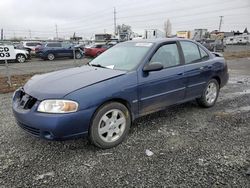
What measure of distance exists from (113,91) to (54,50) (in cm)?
1936

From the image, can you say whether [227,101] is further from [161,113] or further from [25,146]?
[25,146]

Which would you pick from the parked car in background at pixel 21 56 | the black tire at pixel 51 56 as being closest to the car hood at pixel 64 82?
the parked car in background at pixel 21 56

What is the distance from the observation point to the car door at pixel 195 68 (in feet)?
15.8

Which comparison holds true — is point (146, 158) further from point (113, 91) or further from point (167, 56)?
point (167, 56)

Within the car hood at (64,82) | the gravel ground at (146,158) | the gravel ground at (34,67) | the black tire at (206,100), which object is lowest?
the gravel ground at (34,67)

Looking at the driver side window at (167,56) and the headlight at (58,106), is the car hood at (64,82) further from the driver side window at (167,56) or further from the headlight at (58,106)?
the driver side window at (167,56)

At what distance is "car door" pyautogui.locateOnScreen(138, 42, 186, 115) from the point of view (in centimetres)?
397

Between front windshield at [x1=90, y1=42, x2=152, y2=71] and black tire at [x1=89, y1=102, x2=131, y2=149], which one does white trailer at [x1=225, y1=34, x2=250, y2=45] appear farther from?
black tire at [x1=89, y1=102, x2=131, y2=149]

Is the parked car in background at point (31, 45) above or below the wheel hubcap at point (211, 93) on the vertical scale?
above

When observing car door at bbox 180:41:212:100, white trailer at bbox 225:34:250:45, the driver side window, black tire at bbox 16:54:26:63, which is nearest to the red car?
black tire at bbox 16:54:26:63

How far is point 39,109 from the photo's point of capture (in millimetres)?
3217

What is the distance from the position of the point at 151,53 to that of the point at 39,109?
6.63 ft

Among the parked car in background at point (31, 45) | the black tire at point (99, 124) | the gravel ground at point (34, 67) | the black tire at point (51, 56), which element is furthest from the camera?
the parked car in background at point (31, 45)

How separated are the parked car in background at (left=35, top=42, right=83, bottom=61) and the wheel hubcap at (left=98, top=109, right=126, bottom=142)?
18.8 metres
